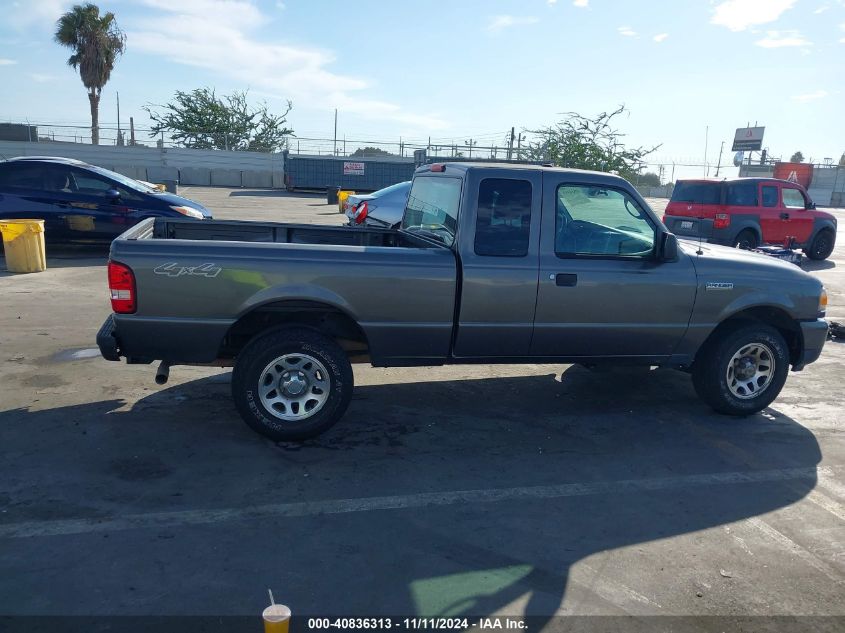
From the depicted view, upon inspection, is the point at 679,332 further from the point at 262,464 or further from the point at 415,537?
the point at 262,464

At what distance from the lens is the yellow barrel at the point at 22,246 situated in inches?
418

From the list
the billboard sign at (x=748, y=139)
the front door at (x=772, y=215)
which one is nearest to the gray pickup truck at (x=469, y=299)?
the front door at (x=772, y=215)

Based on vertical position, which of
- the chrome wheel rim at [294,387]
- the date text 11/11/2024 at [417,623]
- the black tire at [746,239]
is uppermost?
the black tire at [746,239]

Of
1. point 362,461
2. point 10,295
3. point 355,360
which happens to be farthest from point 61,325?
point 362,461

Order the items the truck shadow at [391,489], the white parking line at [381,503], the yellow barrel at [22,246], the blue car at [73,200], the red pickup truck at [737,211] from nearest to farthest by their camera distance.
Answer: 1. the truck shadow at [391,489]
2. the white parking line at [381,503]
3. the yellow barrel at [22,246]
4. the blue car at [73,200]
5. the red pickup truck at [737,211]

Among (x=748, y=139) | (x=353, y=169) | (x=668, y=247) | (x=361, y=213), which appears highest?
(x=748, y=139)

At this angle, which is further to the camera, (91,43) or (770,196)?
(91,43)

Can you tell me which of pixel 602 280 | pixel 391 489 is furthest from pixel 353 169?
pixel 391 489

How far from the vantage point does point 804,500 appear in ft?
14.7

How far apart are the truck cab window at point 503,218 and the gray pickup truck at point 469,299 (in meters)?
0.01

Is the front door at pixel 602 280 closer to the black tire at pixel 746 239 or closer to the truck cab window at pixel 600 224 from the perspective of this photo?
the truck cab window at pixel 600 224

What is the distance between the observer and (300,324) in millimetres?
5004

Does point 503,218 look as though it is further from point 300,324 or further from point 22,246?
point 22,246

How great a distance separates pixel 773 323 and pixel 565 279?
2.16m
